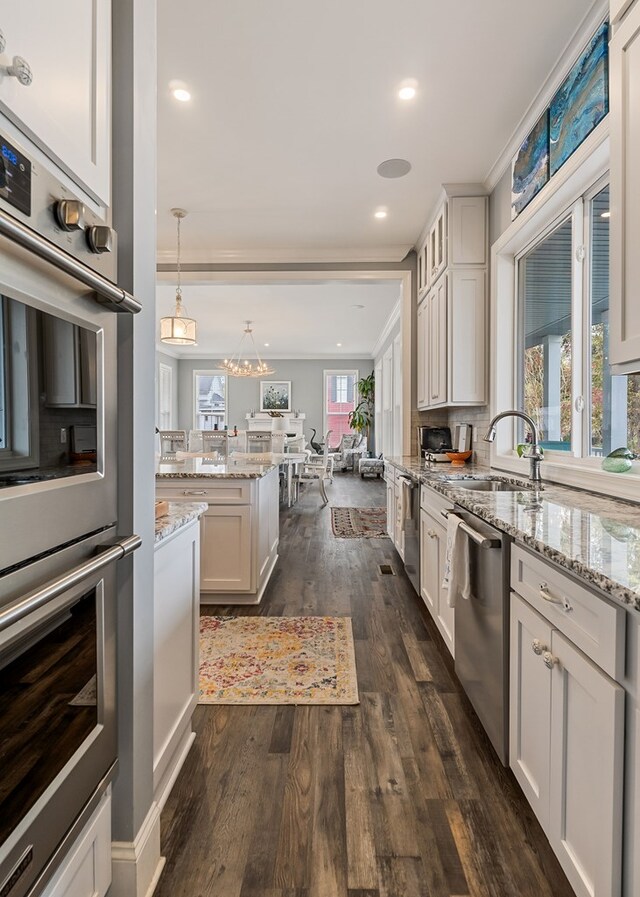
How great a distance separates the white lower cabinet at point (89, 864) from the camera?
2.82ft

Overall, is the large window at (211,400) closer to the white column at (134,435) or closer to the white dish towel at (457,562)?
the white dish towel at (457,562)

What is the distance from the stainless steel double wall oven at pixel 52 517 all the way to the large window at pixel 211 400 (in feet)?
37.4

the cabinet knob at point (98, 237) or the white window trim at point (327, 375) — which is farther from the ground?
the white window trim at point (327, 375)

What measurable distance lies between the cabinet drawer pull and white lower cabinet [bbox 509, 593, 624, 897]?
7 centimetres

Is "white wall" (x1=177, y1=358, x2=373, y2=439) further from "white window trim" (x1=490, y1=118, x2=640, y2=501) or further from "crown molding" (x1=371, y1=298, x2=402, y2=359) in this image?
"white window trim" (x1=490, y1=118, x2=640, y2=501)

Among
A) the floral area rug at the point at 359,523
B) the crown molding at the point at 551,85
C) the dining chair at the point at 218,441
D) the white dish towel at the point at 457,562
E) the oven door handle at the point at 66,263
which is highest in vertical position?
the crown molding at the point at 551,85

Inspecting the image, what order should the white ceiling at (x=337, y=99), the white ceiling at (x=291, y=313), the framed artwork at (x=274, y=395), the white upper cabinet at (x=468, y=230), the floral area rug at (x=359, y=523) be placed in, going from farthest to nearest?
the framed artwork at (x=274, y=395) → the white ceiling at (x=291, y=313) → the floral area rug at (x=359, y=523) → the white upper cabinet at (x=468, y=230) → the white ceiling at (x=337, y=99)

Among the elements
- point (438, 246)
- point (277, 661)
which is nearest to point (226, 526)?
point (277, 661)

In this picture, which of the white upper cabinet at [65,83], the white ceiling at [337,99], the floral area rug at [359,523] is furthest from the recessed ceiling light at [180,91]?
the floral area rug at [359,523]

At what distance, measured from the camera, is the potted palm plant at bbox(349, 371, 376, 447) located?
11398 mm

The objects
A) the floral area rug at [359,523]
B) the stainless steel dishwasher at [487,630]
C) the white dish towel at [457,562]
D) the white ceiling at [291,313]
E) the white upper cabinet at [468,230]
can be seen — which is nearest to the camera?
the stainless steel dishwasher at [487,630]

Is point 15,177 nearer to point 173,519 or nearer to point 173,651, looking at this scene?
point 173,519

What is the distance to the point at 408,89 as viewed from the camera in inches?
96.7

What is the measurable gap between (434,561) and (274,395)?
9834 millimetres
